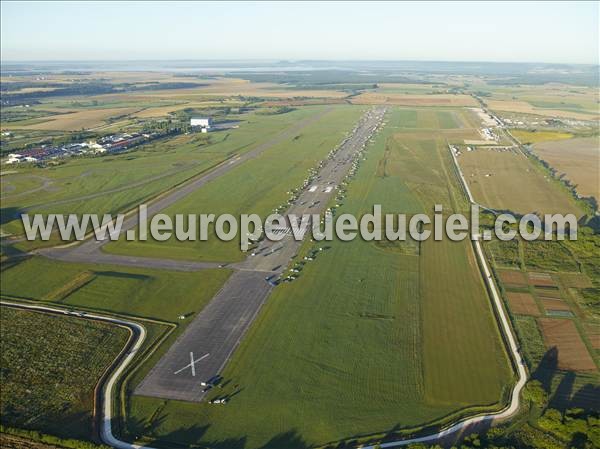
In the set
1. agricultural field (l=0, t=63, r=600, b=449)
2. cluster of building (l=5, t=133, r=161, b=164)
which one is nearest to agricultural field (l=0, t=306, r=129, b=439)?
agricultural field (l=0, t=63, r=600, b=449)

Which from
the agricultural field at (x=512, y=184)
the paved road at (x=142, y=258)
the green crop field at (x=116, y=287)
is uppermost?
the agricultural field at (x=512, y=184)

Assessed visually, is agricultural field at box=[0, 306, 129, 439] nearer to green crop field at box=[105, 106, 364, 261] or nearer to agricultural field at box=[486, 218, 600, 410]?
green crop field at box=[105, 106, 364, 261]

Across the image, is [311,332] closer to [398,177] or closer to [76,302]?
[76,302]

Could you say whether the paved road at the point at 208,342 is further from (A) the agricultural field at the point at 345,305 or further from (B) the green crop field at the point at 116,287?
(B) the green crop field at the point at 116,287

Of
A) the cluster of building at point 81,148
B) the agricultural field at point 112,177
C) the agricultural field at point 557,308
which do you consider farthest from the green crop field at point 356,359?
the cluster of building at point 81,148

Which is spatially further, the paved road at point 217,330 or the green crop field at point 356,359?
the paved road at point 217,330

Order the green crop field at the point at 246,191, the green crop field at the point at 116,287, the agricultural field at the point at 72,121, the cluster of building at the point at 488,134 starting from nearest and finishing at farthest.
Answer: the green crop field at the point at 116,287
the green crop field at the point at 246,191
the cluster of building at the point at 488,134
the agricultural field at the point at 72,121
